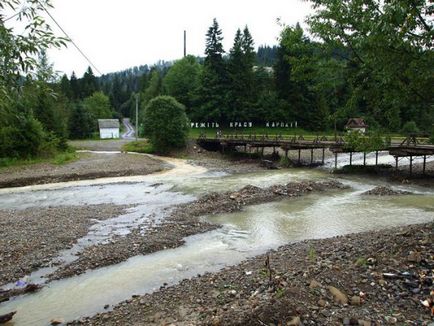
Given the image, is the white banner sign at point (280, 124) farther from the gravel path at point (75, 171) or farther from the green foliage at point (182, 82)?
the gravel path at point (75, 171)

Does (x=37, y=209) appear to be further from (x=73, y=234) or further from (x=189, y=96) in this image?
(x=189, y=96)

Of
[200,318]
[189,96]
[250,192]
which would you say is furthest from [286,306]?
[189,96]

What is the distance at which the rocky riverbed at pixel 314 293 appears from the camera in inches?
284

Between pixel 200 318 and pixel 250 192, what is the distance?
16786mm

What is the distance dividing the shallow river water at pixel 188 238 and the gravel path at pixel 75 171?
221 centimetres

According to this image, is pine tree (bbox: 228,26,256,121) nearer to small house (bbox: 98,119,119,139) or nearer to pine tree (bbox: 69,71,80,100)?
small house (bbox: 98,119,119,139)

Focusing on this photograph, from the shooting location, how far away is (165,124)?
54.2 meters

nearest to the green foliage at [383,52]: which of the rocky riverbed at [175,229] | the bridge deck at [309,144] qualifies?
the bridge deck at [309,144]

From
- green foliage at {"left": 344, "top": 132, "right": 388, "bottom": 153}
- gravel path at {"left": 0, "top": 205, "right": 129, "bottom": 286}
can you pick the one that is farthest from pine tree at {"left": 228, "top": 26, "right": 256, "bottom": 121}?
green foliage at {"left": 344, "top": 132, "right": 388, "bottom": 153}

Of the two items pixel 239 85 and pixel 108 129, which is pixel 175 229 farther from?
pixel 108 129

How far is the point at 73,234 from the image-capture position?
15.9 metres

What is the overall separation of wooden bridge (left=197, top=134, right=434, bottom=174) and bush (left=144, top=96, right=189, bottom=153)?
527cm

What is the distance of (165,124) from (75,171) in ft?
63.5

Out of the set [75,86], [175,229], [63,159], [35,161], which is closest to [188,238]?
[175,229]
